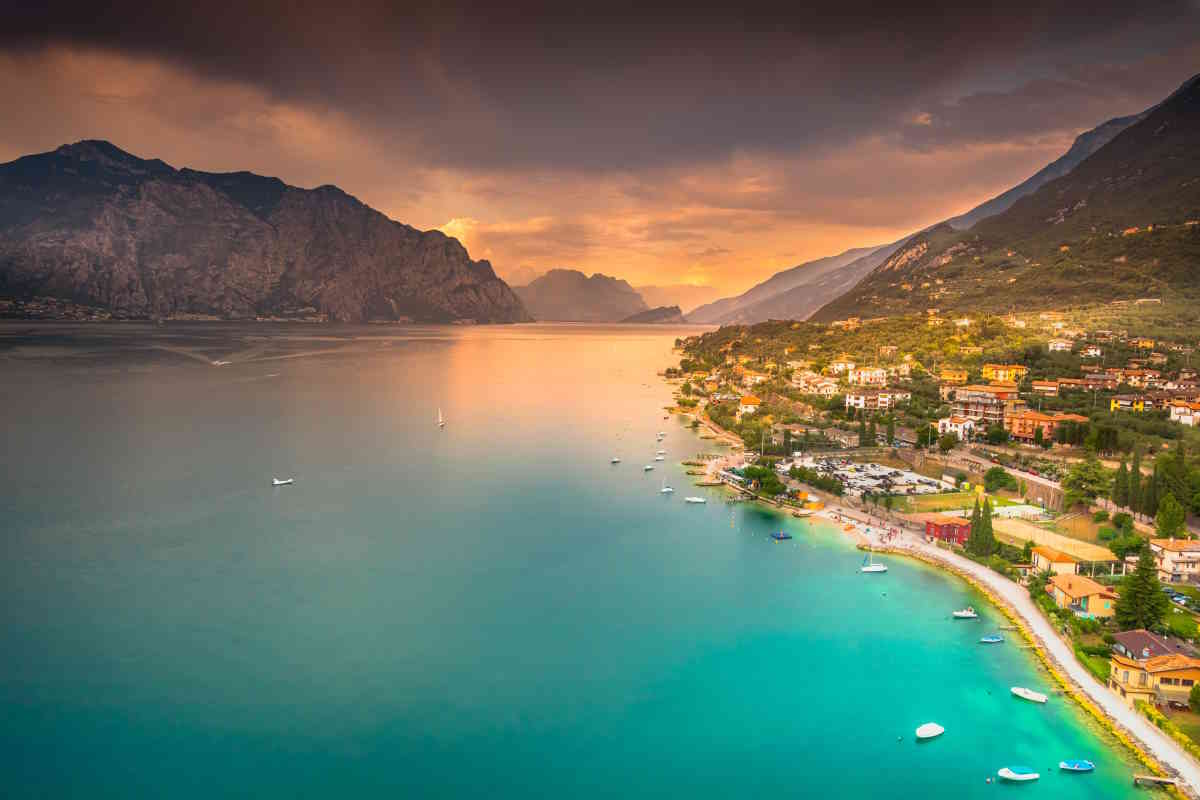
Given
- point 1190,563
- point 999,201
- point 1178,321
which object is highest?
point 999,201

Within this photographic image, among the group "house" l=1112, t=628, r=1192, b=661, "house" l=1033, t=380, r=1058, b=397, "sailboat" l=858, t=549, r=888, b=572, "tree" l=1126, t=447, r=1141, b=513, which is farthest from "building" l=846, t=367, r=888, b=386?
"house" l=1112, t=628, r=1192, b=661

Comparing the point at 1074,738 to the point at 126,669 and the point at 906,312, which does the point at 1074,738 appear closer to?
the point at 126,669

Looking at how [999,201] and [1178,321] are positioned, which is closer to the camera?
[1178,321]

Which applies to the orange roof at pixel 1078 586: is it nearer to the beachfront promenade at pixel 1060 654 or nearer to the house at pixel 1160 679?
the beachfront promenade at pixel 1060 654

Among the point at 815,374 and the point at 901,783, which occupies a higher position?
the point at 815,374

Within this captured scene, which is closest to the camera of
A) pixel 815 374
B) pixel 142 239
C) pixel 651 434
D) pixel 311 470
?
pixel 311 470

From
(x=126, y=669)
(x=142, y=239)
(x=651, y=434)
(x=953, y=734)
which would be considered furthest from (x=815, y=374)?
(x=142, y=239)

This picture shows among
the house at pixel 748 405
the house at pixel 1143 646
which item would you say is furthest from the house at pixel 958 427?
the house at pixel 1143 646

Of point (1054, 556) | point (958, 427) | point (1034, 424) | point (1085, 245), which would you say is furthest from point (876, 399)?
point (1085, 245)
